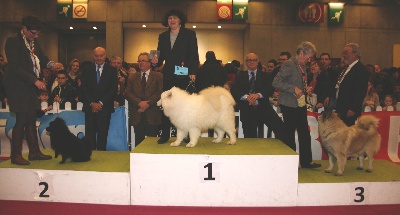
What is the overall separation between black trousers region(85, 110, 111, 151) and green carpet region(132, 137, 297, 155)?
50.3 inches

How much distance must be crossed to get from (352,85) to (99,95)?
3.67 metres

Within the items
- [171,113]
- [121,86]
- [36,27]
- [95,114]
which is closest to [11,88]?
[36,27]

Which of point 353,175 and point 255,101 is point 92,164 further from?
point 353,175

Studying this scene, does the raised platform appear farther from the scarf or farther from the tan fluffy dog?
the tan fluffy dog

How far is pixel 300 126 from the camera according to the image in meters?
4.81

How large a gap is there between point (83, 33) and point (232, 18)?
765 cm

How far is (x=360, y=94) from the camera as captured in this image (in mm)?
4773

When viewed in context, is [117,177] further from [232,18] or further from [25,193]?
[232,18]

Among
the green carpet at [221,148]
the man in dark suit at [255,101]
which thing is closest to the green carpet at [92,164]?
the green carpet at [221,148]

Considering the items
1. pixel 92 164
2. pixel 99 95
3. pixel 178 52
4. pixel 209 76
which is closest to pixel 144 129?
pixel 99 95

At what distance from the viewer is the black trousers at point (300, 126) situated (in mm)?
4773

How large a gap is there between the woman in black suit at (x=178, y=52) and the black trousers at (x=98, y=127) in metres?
1.52

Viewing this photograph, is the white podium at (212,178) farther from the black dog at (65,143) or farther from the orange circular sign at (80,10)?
the orange circular sign at (80,10)

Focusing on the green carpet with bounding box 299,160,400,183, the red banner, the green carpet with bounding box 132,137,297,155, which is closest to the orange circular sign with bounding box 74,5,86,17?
the red banner
